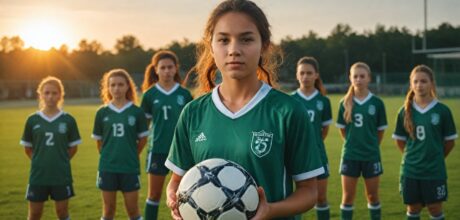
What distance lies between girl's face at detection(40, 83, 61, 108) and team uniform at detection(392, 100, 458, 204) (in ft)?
13.0

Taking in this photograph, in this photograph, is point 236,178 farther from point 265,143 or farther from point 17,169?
point 17,169

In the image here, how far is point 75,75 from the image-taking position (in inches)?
2391

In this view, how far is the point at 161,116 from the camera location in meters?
6.46

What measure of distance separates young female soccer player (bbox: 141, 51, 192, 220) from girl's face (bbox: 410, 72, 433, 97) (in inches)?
109

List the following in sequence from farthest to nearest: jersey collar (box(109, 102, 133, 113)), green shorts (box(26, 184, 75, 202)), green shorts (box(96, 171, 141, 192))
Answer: jersey collar (box(109, 102, 133, 113)) < green shorts (box(96, 171, 141, 192)) < green shorts (box(26, 184, 75, 202))

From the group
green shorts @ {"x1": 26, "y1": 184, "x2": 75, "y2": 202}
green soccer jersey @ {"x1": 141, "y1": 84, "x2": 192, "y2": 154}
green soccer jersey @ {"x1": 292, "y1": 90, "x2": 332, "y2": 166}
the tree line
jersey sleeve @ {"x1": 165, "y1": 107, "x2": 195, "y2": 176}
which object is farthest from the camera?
the tree line

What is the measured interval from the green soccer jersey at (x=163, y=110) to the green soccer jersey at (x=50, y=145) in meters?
1.01

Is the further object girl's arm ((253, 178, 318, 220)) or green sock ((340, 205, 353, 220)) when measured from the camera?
green sock ((340, 205, 353, 220))

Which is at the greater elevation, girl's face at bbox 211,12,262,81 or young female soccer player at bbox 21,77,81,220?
girl's face at bbox 211,12,262,81

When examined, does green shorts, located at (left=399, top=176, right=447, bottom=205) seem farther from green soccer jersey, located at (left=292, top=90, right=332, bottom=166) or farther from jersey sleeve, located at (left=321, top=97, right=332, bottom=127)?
jersey sleeve, located at (left=321, top=97, right=332, bottom=127)

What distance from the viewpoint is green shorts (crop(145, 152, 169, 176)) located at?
20.4 feet

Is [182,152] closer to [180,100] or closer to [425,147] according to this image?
[425,147]

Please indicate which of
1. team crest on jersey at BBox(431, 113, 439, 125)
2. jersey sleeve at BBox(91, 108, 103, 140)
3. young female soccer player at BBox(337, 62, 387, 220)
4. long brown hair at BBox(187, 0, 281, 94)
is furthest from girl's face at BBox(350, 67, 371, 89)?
long brown hair at BBox(187, 0, 281, 94)

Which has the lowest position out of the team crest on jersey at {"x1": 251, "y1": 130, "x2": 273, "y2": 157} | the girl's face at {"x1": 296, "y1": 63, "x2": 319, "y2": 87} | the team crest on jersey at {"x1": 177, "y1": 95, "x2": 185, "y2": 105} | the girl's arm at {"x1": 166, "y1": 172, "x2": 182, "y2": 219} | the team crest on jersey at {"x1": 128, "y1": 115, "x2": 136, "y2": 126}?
the girl's arm at {"x1": 166, "y1": 172, "x2": 182, "y2": 219}
